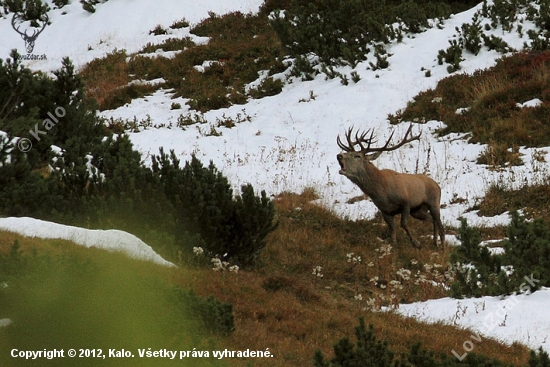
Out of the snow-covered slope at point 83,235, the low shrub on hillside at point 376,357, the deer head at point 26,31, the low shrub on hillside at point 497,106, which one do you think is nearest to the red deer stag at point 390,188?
the low shrub on hillside at point 497,106

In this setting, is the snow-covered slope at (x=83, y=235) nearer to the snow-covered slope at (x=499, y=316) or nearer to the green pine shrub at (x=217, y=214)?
the green pine shrub at (x=217, y=214)

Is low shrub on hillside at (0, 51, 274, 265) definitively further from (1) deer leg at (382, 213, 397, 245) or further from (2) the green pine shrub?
(1) deer leg at (382, 213, 397, 245)

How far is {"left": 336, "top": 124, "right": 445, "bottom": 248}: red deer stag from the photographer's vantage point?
1061cm

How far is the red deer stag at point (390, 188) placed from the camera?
1061 centimetres

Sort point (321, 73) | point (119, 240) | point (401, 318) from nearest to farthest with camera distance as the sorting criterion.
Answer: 1. point (119, 240)
2. point (401, 318)
3. point (321, 73)

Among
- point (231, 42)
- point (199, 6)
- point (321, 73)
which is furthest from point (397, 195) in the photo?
point (199, 6)

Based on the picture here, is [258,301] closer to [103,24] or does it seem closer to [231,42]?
[231,42]

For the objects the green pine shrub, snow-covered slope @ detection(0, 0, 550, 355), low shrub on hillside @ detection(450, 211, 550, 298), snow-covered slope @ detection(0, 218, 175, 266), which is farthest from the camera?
snow-covered slope @ detection(0, 0, 550, 355)

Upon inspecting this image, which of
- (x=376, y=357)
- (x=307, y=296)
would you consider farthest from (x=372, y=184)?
(x=376, y=357)

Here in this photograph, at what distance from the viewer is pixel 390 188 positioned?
10.6 meters

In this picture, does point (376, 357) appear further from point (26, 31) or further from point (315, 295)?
point (26, 31)

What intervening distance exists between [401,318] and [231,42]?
15586 mm

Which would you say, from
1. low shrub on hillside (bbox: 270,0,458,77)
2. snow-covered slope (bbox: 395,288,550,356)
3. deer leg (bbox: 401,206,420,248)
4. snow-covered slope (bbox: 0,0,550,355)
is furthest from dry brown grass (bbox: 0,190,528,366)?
low shrub on hillside (bbox: 270,0,458,77)

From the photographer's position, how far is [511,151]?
13547 millimetres
